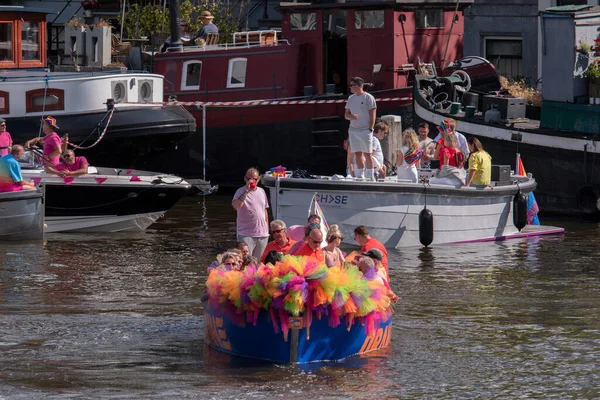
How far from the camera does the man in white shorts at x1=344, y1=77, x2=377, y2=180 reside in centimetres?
1978

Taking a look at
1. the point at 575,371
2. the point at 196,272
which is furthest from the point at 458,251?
the point at 575,371

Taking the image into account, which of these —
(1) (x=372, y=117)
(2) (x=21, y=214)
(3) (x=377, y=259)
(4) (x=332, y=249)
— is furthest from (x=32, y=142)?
(3) (x=377, y=259)

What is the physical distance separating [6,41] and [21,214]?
6.93 meters

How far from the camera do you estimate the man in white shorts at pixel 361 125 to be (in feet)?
64.9

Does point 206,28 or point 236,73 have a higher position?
point 206,28

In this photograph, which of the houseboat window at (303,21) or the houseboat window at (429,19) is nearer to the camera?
the houseboat window at (429,19)

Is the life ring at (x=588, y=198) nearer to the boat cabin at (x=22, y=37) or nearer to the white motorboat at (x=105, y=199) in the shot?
the white motorboat at (x=105, y=199)

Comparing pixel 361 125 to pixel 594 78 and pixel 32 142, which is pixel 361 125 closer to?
pixel 594 78

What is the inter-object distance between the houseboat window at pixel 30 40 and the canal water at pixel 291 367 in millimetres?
6822

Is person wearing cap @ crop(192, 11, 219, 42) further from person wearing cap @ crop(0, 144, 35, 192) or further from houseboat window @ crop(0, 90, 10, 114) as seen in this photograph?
person wearing cap @ crop(0, 144, 35, 192)

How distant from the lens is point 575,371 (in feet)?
41.3

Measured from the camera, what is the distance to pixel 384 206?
19.4 m

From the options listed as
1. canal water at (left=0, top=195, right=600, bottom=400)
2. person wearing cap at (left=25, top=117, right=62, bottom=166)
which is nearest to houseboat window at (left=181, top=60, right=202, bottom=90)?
person wearing cap at (left=25, top=117, right=62, bottom=166)

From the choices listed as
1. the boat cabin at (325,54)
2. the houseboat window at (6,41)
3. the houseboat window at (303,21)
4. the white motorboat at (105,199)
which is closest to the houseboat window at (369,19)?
the boat cabin at (325,54)
